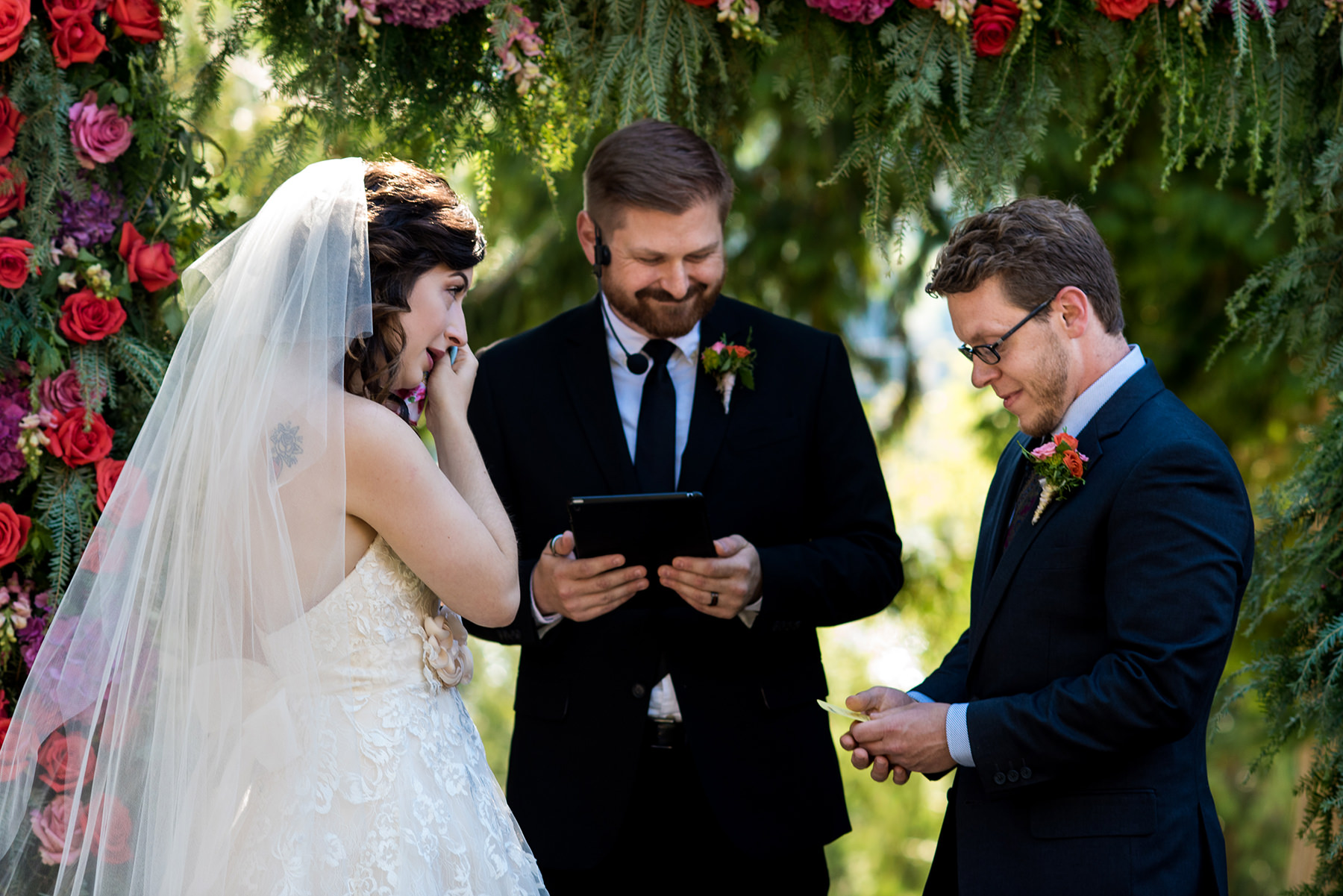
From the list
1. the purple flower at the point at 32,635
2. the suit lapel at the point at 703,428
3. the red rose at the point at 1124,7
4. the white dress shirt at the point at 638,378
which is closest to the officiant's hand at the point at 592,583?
the white dress shirt at the point at 638,378

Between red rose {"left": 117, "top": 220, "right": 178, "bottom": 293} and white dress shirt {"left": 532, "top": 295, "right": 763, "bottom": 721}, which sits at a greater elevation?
red rose {"left": 117, "top": 220, "right": 178, "bottom": 293}

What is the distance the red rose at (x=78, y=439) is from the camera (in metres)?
2.87

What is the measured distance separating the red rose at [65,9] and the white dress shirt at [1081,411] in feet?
8.39

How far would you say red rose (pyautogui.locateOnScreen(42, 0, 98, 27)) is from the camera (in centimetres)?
286

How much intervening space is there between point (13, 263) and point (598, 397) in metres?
1.50

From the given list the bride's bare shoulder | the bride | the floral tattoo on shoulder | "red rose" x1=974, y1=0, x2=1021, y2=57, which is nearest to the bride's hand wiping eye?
the bride

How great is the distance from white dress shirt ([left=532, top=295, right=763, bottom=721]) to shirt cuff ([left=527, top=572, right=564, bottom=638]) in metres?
0.01

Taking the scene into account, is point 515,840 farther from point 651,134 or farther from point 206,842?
point 651,134

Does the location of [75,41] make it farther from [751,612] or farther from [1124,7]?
[1124,7]

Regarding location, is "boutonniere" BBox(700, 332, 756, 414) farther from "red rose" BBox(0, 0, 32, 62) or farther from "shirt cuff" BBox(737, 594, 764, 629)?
"red rose" BBox(0, 0, 32, 62)

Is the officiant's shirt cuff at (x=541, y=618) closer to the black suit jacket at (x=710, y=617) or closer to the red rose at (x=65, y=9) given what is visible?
the black suit jacket at (x=710, y=617)

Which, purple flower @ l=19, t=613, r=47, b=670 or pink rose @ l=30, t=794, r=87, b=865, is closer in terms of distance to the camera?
pink rose @ l=30, t=794, r=87, b=865

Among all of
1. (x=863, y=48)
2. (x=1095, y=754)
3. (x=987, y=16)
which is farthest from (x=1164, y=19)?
(x=1095, y=754)

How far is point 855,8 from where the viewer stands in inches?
123
